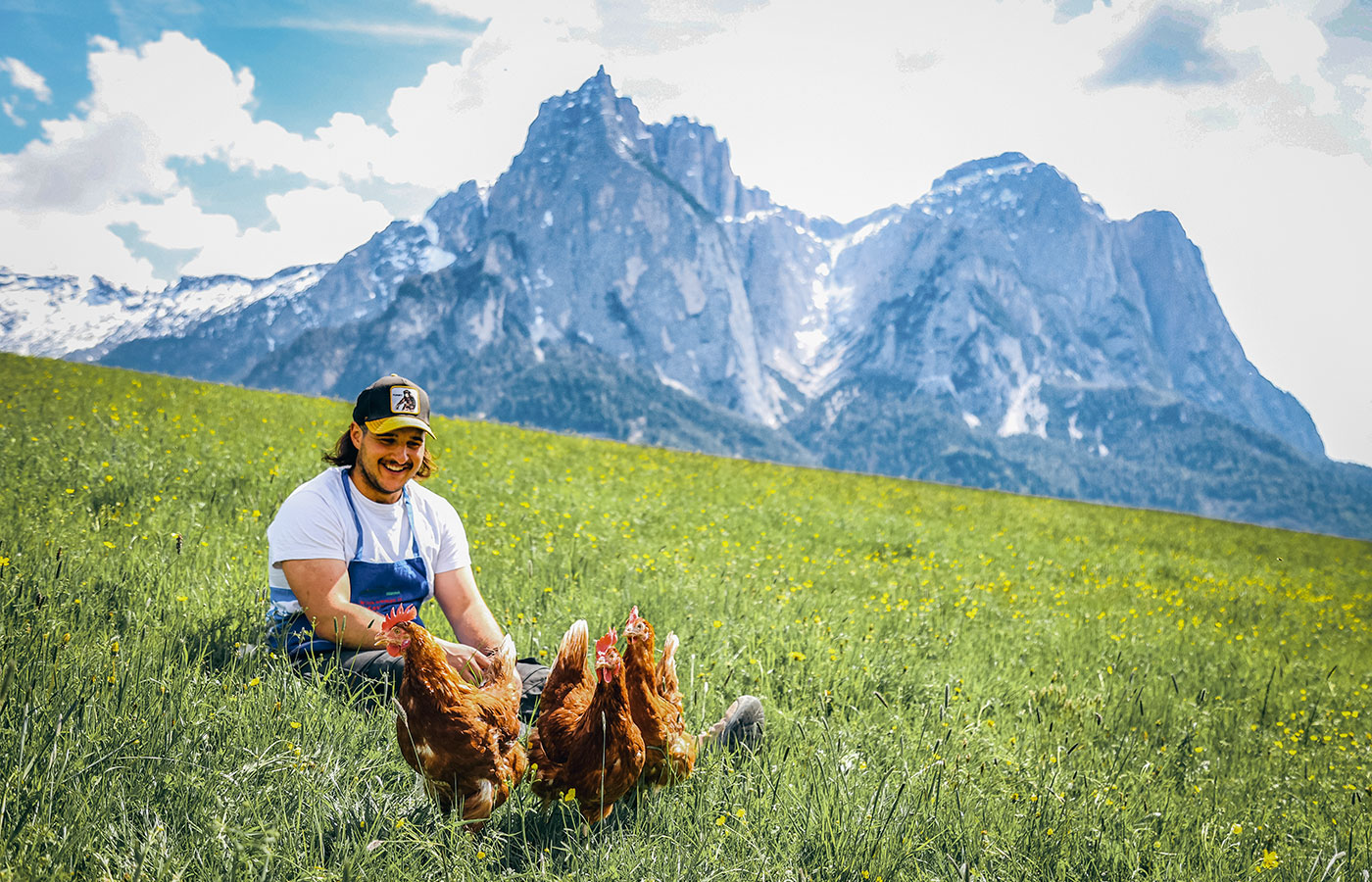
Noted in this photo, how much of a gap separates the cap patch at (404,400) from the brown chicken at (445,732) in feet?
5.00

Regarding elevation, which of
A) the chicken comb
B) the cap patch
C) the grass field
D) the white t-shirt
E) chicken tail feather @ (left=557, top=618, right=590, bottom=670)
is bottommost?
the grass field

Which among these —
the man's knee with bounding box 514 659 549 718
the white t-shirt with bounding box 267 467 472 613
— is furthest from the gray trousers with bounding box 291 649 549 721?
the white t-shirt with bounding box 267 467 472 613

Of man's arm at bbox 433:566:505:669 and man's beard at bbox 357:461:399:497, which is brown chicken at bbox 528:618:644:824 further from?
man's beard at bbox 357:461:399:497

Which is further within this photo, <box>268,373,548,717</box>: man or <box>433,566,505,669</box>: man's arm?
<box>433,566,505,669</box>: man's arm

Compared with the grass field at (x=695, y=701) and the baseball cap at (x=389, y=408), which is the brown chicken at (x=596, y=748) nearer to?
the grass field at (x=695, y=701)

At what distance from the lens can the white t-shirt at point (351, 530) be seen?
409cm

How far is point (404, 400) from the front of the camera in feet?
14.1

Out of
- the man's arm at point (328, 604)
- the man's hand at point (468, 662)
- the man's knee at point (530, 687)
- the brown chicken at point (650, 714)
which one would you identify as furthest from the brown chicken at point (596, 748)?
the man's arm at point (328, 604)

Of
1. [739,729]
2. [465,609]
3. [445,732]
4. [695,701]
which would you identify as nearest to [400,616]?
[445,732]

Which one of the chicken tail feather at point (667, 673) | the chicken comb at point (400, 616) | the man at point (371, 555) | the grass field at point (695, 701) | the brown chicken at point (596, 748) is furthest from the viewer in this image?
the man at point (371, 555)

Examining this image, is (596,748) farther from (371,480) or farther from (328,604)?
(371,480)

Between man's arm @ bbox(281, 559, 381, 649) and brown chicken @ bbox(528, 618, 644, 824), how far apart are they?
1.35 metres

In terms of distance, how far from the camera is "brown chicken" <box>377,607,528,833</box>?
9.81 ft

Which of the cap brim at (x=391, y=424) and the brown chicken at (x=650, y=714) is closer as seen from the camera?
the brown chicken at (x=650, y=714)
